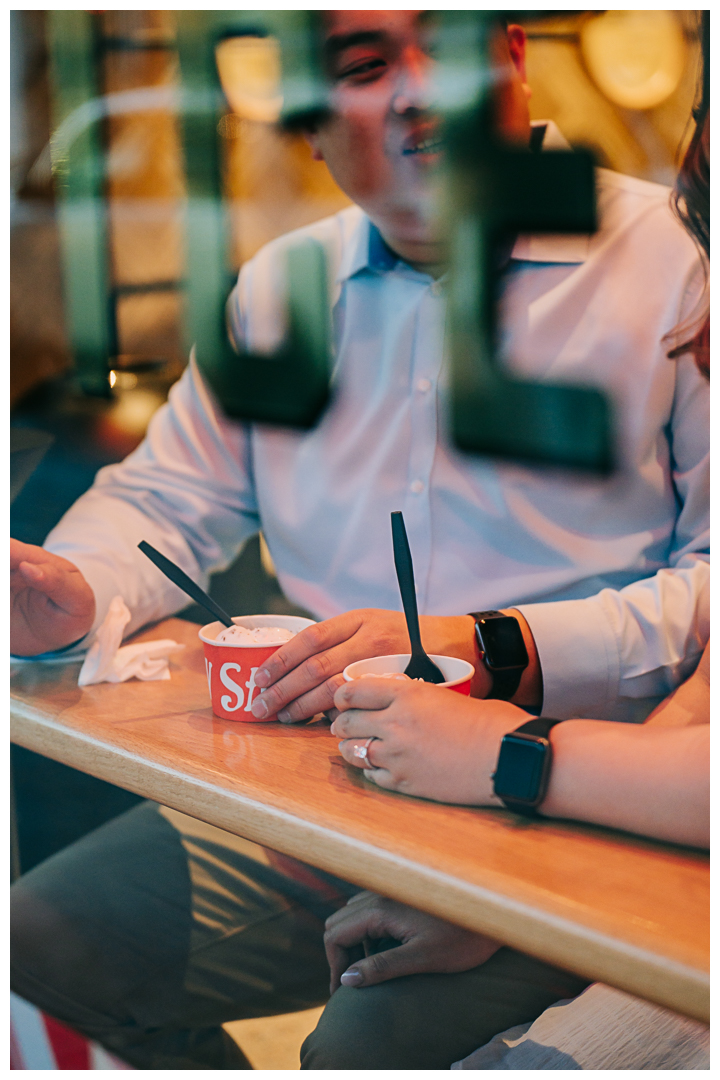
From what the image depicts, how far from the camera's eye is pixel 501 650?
900 mm

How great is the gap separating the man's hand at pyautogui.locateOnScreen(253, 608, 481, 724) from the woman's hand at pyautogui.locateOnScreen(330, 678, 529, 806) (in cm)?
9

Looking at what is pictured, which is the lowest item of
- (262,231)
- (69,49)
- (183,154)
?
(262,231)

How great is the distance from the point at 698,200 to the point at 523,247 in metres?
0.19

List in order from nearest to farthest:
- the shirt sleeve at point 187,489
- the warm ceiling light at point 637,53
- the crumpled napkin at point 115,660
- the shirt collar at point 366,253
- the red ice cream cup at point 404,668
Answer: the red ice cream cup at point 404,668, the warm ceiling light at point 637,53, the crumpled napkin at point 115,660, the shirt collar at point 366,253, the shirt sleeve at point 187,489

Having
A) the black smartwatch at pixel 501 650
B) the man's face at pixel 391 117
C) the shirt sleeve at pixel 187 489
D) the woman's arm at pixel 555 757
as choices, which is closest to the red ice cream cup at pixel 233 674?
the woman's arm at pixel 555 757

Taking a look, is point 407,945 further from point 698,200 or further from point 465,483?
point 698,200

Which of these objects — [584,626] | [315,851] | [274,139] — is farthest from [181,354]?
[315,851]

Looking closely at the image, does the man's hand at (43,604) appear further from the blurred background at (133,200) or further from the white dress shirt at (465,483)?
the blurred background at (133,200)

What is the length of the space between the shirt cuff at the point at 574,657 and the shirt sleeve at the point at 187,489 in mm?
533

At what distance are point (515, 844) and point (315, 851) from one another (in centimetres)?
16

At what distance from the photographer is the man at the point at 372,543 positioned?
895 mm

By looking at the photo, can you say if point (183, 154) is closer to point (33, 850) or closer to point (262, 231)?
point (262, 231)

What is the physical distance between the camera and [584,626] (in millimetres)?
917

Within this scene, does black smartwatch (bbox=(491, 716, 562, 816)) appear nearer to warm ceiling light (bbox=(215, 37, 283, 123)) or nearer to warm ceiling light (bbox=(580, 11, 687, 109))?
warm ceiling light (bbox=(580, 11, 687, 109))
